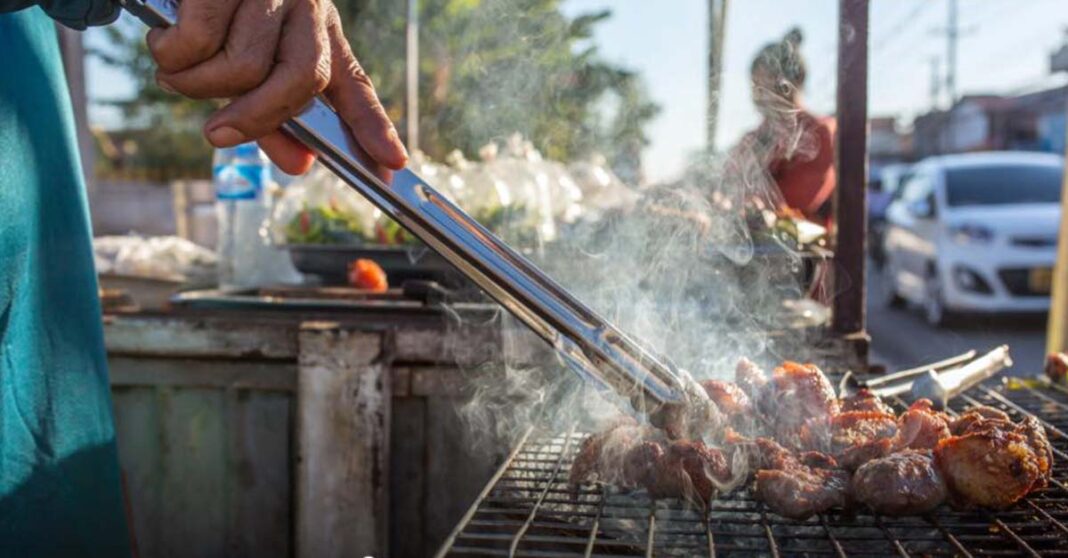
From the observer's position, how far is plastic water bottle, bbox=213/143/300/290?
4.53 meters

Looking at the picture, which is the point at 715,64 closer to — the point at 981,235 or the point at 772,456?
the point at 772,456

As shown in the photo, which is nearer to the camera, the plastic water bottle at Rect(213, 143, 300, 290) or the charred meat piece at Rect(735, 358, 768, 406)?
the charred meat piece at Rect(735, 358, 768, 406)

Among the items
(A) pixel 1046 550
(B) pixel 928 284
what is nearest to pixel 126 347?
(A) pixel 1046 550

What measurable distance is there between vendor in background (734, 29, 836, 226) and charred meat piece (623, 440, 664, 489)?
6.46 ft

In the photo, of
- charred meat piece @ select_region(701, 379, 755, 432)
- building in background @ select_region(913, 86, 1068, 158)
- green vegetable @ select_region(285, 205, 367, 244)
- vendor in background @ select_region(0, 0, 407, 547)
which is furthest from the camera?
building in background @ select_region(913, 86, 1068, 158)

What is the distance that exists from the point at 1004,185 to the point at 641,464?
12014 mm

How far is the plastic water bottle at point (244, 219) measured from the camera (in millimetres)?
4527

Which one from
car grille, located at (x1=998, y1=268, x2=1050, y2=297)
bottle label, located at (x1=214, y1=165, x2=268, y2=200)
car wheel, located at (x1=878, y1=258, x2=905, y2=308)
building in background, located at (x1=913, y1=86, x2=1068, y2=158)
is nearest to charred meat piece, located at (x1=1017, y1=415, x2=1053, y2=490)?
bottle label, located at (x1=214, y1=165, x2=268, y2=200)

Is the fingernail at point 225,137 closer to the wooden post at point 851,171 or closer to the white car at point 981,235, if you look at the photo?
the wooden post at point 851,171

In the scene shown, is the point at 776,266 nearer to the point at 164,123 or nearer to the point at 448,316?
the point at 448,316

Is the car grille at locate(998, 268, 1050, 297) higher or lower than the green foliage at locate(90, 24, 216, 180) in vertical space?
lower

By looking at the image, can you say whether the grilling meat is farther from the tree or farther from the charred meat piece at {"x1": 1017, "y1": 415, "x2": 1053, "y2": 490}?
the tree

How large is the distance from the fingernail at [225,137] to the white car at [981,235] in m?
11.4

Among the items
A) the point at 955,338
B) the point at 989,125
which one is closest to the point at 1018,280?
the point at 955,338
